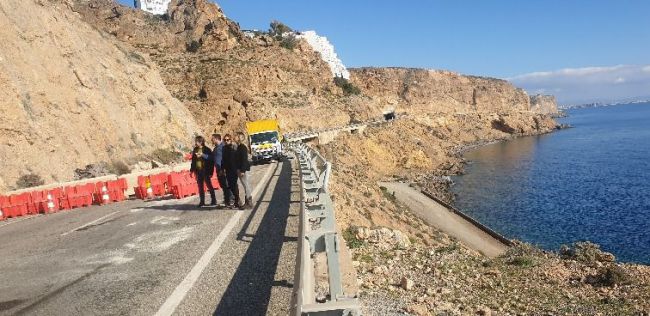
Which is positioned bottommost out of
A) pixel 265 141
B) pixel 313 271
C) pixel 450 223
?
pixel 450 223

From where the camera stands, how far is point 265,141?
108 feet

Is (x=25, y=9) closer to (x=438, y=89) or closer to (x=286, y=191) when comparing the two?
(x=286, y=191)

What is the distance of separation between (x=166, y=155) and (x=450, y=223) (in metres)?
20.0

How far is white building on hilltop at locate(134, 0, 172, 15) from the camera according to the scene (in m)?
112

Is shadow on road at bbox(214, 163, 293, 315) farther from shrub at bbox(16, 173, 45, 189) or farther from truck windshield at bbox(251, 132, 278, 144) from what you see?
truck windshield at bbox(251, 132, 278, 144)

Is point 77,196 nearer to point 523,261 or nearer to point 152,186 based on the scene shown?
point 152,186

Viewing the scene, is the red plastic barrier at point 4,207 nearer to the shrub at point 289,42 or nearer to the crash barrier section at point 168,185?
the crash barrier section at point 168,185

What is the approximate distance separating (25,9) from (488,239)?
2952 cm

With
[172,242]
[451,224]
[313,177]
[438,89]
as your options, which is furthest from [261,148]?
[438,89]

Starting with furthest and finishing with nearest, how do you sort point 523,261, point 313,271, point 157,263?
point 523,261, point 157,263, point 313,271

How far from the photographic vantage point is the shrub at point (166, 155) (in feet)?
112

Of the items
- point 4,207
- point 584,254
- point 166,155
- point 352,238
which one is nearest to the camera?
point 352,238

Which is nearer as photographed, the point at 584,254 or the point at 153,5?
the point at 584,254

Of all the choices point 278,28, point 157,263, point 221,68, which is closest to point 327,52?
point 278,28
